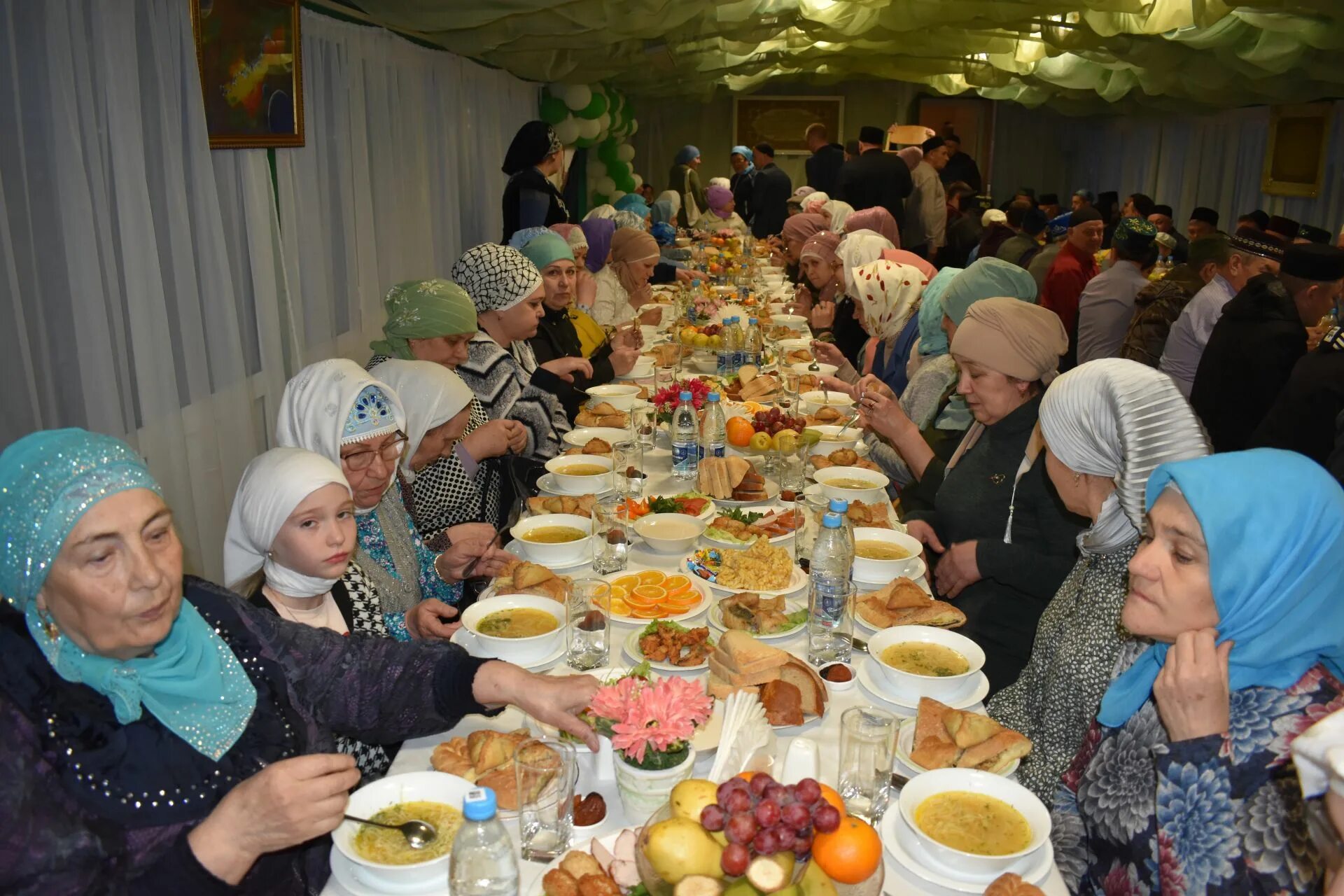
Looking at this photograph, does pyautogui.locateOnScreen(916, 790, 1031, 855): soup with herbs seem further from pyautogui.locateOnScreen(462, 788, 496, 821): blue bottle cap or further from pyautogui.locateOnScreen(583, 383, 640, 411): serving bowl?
pyautogui.locateOnScreen(583, 383, 640, 411): serving bowl

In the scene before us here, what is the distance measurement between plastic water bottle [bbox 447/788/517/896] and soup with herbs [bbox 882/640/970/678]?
39.6 inches

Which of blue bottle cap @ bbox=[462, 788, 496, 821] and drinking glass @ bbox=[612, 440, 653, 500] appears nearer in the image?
blue bottle cap @ bbox=[462, 788, 496, 821]

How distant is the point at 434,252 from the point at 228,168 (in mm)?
3432

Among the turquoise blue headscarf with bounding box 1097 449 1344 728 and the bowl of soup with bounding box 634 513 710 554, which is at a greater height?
the turquoise blue headscarf with bounding box 1097 449 1344 728

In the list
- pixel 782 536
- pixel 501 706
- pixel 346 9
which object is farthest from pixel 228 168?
pixel 501 706

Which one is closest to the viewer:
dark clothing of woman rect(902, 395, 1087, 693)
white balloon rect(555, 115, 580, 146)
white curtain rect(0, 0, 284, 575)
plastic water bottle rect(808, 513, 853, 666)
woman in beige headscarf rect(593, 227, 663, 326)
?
plastic water bottle rect(808, 513, 853, 666)

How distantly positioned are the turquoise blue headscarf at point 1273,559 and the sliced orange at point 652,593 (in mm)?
1259

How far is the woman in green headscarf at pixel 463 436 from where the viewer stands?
3586 mm

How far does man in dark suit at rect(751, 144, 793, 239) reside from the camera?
12781 millimetres

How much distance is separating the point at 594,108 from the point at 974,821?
1072cm

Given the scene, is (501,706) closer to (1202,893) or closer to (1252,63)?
(1202,893)

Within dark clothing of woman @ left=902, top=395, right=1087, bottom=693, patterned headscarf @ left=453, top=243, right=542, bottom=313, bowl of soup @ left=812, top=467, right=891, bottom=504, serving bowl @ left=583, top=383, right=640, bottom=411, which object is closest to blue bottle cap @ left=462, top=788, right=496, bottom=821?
dark clothing of woman @ left=902, top=395, right=1087, bottom=693

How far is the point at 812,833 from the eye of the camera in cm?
132

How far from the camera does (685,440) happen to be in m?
3.65
